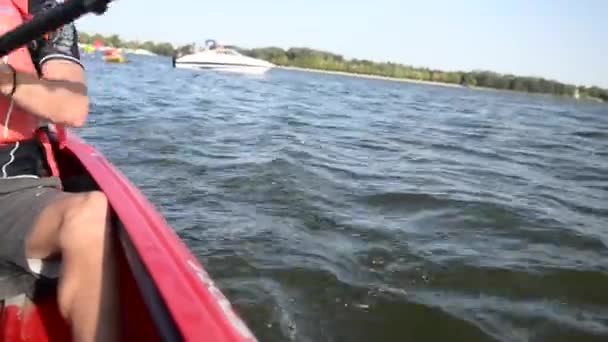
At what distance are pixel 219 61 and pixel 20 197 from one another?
3471 centimetres

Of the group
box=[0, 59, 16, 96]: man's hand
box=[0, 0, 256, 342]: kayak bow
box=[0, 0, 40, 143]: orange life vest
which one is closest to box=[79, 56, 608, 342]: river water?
box=[0, 0, 256, 342]: kayak bow

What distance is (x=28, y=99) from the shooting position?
1822 millimetres

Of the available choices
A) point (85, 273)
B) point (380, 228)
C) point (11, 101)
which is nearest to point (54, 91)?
point (11, 101)

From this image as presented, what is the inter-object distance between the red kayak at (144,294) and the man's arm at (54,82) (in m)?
0.36

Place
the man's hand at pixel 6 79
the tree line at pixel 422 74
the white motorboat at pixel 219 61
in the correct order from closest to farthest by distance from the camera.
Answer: the man's hand at pixel 6 79 → the white motorboat at pixel 219 61 → the tree line at pixel 422 74

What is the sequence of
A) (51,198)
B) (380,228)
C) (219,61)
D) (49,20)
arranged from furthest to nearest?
(219,61) → (380,228) → (51,198) → (49,20)

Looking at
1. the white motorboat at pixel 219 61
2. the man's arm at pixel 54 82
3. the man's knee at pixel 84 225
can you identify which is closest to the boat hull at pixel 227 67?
the white motorboat at pixel 219 61

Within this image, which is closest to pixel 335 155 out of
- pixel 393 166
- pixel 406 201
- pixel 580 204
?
pixel 393 166

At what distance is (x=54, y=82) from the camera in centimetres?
194

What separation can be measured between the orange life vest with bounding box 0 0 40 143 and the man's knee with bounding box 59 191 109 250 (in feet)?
1.47

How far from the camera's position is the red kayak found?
1363mm

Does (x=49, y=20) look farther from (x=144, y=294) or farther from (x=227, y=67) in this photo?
(x=227, y=67)

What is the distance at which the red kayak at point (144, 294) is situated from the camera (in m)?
1.36

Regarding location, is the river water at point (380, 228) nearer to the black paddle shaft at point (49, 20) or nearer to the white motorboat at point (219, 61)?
the black paddle shaft at point (49, 20)
